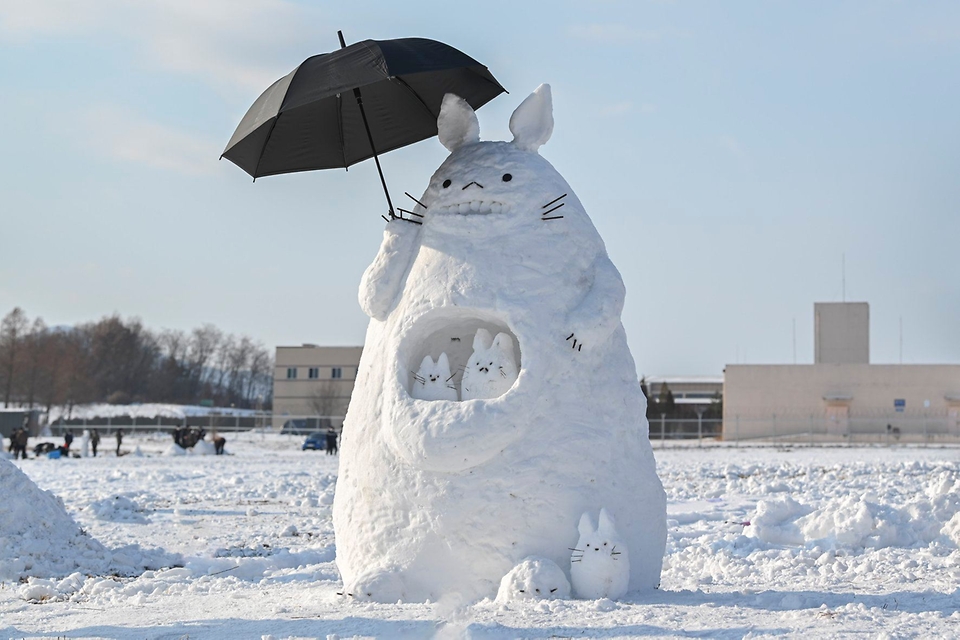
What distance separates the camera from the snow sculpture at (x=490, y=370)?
6.57 metres

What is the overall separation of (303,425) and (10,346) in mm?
25698

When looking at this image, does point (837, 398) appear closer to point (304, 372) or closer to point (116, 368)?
point (304, 372)

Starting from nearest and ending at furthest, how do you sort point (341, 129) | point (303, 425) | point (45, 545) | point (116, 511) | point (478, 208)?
point (478, 208) → point (341, 129) → point (45, 545) → point (116, 511) → point (303, 425)

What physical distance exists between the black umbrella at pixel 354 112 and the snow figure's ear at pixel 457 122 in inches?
9.9

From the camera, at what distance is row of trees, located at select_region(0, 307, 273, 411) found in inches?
2457

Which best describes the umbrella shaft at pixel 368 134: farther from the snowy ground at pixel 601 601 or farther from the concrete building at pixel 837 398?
the concrete building at pixel 837 398

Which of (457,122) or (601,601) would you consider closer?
(601,601)

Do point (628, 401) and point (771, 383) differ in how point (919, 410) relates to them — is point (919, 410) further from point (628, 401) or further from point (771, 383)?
point (628, 401)

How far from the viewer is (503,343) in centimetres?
667

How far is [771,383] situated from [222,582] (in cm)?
4037

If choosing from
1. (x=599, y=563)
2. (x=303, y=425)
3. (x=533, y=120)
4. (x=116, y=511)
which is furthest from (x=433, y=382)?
(x=303, y=425)

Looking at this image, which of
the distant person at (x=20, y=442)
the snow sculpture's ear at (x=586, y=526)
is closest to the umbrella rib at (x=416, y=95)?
the snow sculpture's ear at (x=586, y=526)

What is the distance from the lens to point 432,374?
6758 millimetres

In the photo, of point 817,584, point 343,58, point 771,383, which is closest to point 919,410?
point 771,383
